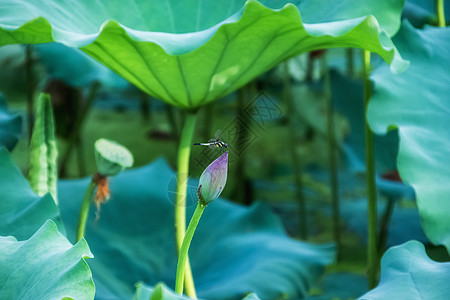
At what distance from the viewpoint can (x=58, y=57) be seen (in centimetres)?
165

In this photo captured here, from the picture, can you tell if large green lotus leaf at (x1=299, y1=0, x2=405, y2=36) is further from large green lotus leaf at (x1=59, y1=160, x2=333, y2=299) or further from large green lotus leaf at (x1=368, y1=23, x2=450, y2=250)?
large green lotus leaf at (x1=59, y1=160, x2=333, y2=299)

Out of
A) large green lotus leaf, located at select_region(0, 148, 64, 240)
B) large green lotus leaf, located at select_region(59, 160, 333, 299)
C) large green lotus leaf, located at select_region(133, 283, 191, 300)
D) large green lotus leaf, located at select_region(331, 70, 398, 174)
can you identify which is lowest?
large green lotus leaf, located at select_region(331, 70, 398, 174)

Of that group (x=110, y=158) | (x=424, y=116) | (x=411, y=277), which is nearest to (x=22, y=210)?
(x=110, y=158)

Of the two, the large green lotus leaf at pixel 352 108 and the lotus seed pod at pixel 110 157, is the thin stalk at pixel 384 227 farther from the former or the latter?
the lotus seed pod at pixel 110 157

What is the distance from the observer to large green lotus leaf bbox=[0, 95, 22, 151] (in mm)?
1099

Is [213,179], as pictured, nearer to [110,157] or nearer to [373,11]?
[110,157]

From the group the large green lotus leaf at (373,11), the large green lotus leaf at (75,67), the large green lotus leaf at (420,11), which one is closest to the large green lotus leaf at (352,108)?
the large green lotus leaf at (420,11)

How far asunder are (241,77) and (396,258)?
423mm

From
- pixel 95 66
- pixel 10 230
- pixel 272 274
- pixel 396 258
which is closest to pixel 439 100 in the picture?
pixel 396 258

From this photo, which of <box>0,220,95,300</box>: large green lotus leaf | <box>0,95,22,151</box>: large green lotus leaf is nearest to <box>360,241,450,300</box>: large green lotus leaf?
<box>0,220,95,300</box>: large green lotus leaf

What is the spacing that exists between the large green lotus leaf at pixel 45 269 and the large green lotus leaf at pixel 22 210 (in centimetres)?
14

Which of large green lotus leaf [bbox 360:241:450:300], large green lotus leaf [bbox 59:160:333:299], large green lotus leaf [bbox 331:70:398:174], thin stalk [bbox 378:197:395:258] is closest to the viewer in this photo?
large green lotus leaf [bbox 360:241:450:300]

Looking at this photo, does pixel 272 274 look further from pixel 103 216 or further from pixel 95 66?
pixel 95 66

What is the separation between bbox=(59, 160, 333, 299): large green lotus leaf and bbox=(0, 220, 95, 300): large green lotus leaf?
44 centimetres
